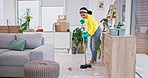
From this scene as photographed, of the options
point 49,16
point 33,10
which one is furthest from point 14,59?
point 33,10

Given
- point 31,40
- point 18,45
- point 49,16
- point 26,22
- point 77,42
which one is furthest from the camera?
point 49,16

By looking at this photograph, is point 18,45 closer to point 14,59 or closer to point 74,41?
point 14,59

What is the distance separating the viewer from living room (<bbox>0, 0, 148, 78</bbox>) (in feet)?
11.5

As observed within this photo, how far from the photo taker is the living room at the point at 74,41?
3.50 metres

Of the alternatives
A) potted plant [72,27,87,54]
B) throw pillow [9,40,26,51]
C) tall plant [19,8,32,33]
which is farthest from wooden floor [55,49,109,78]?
tall plant [19,8,32,33]

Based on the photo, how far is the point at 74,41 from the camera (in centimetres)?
645

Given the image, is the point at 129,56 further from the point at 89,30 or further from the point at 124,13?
the point at 124,13

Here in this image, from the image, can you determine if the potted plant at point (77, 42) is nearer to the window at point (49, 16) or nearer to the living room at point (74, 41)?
the living room at point (74, 41)

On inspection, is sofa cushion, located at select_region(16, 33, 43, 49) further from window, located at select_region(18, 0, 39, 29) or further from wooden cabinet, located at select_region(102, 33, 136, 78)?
window, located at select_region(18, 0, 39, 29)

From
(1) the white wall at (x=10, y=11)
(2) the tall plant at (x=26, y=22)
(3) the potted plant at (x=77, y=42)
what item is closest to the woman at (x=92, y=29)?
(3) the potted plant at (x=77, y=42)

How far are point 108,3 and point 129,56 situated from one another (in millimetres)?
4648

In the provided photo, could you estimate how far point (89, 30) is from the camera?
15.7 ft

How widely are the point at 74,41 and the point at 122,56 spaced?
3084 millimetres

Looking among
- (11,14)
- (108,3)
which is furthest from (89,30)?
(11,14)
